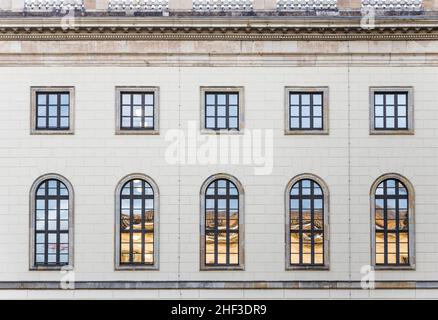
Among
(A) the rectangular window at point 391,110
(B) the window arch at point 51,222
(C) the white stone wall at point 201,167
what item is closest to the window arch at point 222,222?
(C) the white stone wall at point 201,167

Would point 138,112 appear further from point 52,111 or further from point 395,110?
point 395,110

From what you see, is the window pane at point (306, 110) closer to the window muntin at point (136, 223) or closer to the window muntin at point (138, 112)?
the window muntin at point (138, 112)

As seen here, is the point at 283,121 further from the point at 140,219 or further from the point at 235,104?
the point at 140,219

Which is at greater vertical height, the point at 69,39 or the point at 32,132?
the point at 69,39

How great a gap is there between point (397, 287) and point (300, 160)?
17.5 feet

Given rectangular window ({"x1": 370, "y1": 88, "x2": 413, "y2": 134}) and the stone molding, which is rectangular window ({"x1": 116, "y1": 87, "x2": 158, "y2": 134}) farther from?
rectangular window ({"x1": 370, "y1": 88, "x2": 413, "y2": 134})

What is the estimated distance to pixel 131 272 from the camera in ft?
123

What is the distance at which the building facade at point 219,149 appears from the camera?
123 ft

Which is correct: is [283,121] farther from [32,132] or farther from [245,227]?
[32,132]

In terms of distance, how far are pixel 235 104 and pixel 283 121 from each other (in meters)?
1.74

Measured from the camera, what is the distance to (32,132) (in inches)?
1486

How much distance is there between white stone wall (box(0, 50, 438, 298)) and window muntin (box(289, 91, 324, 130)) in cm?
38
